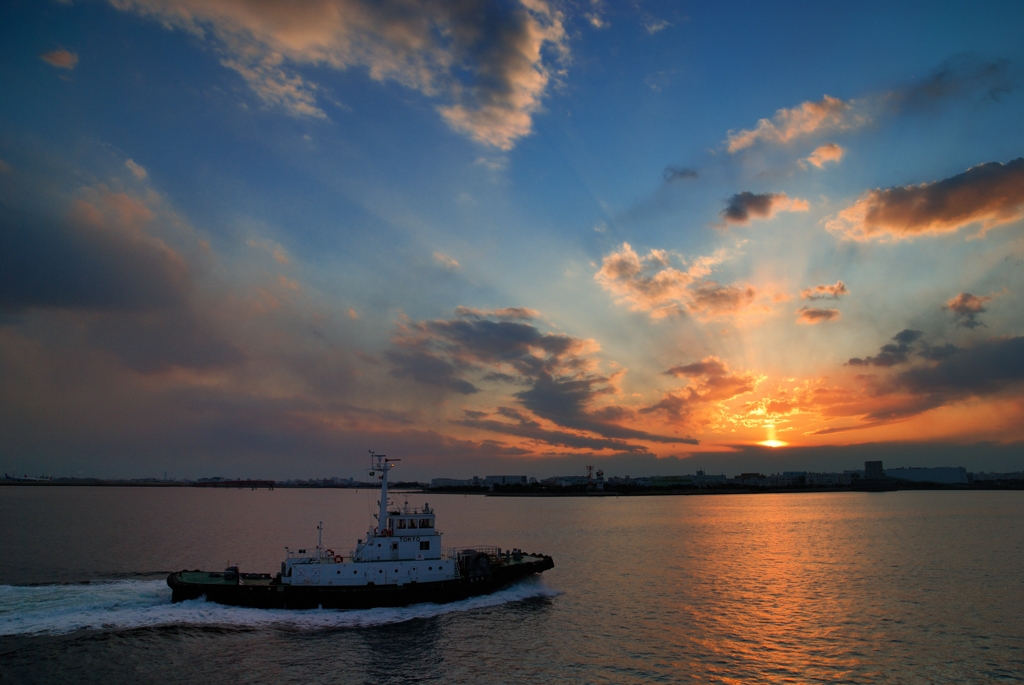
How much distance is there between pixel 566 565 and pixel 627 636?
984 inches

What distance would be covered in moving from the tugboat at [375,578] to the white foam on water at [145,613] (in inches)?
21.9

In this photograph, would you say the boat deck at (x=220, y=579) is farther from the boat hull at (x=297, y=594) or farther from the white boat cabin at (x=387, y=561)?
the white boat cabin at (x=387, y=561)

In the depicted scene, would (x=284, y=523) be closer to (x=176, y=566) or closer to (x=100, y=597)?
(x=176, y=566)

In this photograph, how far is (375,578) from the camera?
3959 cm

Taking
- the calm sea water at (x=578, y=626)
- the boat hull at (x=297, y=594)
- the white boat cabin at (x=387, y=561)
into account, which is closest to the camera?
the calm sea water at (x=578, y=626)

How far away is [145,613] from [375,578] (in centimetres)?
1474

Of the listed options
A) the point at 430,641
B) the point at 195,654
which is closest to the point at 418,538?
the point at 430,641

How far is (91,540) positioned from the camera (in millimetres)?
75625

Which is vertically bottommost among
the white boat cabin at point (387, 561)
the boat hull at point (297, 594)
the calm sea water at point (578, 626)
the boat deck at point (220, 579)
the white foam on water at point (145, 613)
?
the calm sea water at point (578, 626)

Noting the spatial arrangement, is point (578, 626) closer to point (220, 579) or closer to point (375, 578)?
point (375, 578)

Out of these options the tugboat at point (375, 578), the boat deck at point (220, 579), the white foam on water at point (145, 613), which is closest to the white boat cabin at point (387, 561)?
the tugboat at point (375, 578)

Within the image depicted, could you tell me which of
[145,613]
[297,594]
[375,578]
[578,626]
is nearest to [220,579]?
[145,613]

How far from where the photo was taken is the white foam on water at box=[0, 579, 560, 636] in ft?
114

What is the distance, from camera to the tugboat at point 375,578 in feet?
125
